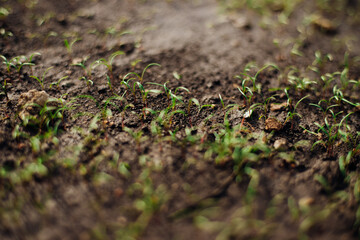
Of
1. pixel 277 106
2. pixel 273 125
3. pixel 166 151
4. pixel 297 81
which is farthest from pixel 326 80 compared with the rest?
pixel 166 151

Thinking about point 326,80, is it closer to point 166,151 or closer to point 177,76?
point 177,76

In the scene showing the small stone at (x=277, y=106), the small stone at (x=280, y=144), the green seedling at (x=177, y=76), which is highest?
the green seedling at (x=177, y=76)

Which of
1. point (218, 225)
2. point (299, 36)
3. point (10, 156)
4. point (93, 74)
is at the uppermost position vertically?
point (93, 74)

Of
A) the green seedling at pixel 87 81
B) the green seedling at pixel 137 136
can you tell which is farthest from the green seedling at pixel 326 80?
the green seedling at pixel 87 81

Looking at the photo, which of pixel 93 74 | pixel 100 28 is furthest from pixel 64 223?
pixel 100 28

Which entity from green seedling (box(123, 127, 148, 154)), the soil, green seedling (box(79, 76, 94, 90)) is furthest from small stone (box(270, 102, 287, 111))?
green seedling (box(79, 76, 94, 90))

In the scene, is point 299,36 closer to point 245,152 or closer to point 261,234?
point 245,152

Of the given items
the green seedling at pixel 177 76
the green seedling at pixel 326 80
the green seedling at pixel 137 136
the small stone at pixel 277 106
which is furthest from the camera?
the green seedling at pixel 177 76

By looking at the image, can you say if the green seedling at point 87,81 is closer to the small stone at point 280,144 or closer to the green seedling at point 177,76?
the green seedling at point 177,76
